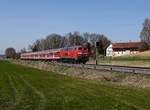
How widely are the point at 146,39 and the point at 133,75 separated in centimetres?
14742

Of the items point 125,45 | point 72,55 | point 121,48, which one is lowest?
point 72,55

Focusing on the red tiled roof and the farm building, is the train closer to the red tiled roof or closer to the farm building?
the farm building

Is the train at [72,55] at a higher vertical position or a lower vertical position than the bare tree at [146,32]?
lower

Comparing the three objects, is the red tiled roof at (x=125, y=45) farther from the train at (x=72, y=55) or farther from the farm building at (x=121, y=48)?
the train at (x=72, y=55)

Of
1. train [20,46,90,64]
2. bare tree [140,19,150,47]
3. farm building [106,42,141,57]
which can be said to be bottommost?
train [20,46,90,64]

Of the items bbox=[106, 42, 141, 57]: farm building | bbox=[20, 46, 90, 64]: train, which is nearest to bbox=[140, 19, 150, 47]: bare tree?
bbox=[106, 42, 141, 57]: farm building

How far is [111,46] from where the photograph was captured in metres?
196

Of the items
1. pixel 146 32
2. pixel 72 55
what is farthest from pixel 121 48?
pixel 72 55

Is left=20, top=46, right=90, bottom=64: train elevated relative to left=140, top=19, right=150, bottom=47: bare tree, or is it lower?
lower

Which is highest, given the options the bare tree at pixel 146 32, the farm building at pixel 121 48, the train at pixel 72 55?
the bare tree at pixel 146 32

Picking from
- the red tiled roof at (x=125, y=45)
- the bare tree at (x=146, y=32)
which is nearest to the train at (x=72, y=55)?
the bare tree at (x=146, y=32)

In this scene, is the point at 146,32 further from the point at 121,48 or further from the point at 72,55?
the point at 72,55

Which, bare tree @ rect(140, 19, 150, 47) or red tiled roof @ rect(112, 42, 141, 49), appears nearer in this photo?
bare tree @ rect(140, 19, 150, 47)

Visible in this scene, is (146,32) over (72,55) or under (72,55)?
over
